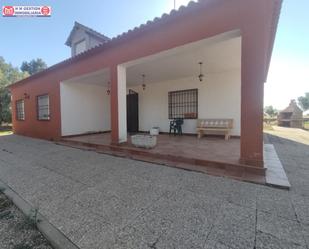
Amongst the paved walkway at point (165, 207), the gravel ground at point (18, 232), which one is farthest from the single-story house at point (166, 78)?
the gravel ground at point (18, 232)

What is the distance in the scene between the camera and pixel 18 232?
1841mm

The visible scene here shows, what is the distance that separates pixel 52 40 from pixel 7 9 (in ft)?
17.7

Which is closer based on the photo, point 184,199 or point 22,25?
point 184,199

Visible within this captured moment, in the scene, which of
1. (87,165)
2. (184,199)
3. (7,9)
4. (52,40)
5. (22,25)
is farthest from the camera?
(52,40)

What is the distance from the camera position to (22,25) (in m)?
8.61

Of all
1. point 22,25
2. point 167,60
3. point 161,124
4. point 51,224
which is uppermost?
point 22,25

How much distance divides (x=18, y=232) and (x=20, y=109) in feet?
36.8

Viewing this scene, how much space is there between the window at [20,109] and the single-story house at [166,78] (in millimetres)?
61

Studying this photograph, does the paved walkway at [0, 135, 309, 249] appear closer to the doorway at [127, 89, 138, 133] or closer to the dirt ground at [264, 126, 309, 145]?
the dirt ground at [264, 126, 309, 145]

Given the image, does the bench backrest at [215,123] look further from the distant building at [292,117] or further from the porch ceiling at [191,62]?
the distant building at [292,117]

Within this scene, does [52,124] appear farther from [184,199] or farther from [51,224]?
[184,199]

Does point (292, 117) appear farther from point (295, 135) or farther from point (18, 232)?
point (18, 232)

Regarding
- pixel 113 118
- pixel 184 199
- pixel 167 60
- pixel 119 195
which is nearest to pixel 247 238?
pixel 184 199

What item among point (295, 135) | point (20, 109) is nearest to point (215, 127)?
point (295, 135)
